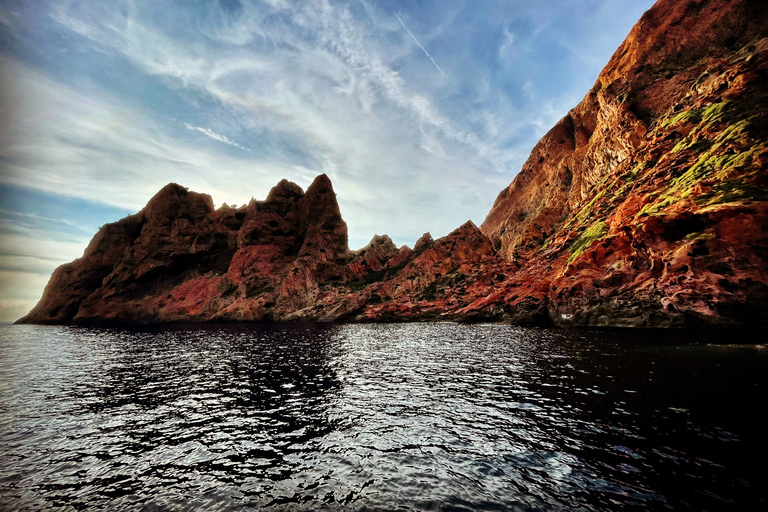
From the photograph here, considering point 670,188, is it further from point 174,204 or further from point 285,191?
point 174,204

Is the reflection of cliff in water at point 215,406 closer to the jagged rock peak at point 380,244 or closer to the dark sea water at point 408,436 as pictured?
the dark sea water at point 408,436

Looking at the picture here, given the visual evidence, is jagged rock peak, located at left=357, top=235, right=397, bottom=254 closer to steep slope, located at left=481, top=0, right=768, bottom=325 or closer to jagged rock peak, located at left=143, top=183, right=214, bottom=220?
steep slope, located at left=481, top=0, right=768, bottom=325

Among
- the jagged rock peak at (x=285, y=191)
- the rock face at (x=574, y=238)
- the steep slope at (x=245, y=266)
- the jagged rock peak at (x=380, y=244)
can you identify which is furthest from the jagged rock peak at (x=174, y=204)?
the jagged rock peak at (x=380, y=244)

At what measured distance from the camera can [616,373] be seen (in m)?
19.8

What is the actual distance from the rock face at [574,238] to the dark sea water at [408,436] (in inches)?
507

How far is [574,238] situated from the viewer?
212 feet

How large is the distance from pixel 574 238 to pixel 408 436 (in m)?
65.3

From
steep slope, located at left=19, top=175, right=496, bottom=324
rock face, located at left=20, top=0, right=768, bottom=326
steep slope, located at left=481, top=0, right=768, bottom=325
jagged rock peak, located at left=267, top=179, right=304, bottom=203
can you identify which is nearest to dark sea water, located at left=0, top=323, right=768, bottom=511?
steep slope, located at left=481, top=0, right=768, bottom=325

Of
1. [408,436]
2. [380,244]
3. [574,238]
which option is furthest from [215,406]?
[380,244]

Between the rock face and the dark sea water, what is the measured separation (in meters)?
12.9

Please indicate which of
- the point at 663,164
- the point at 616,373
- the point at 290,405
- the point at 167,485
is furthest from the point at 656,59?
the point at 167,485

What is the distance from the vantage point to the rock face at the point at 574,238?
34.4 m

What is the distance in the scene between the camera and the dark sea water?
9.04 metres

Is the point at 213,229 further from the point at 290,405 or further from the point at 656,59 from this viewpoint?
the point at 656,59
